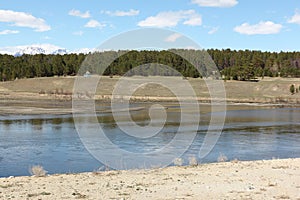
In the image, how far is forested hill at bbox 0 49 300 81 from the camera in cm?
10850

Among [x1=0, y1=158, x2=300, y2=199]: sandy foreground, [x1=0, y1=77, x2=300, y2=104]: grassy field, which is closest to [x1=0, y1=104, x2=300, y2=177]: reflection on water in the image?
[x1=0, y1=158, x2=300, y2=199]: sandy foreground

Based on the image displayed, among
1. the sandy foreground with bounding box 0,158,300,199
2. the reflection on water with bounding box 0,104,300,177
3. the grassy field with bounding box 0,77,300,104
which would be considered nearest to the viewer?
the sandy foreground with bounding box 0,158,300,199

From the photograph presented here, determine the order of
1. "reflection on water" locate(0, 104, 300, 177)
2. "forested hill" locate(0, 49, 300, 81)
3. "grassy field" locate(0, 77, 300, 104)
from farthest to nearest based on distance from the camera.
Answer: "forested hill" locate(0, 49, 300, 81)
"grassy field" locate(0, 77, 300, 104)
"reflection on water" locate(0, 104, 300, 177)

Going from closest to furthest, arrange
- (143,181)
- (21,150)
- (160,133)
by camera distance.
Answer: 1. (143,181)
2. (21,150)
3. (160,133)

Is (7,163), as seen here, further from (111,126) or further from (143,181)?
(111,126)

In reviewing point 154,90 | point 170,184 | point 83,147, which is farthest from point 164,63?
point 170,184

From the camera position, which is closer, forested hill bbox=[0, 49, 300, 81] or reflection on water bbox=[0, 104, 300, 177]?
reflection on water bbox=[0, 104, 300, 177]

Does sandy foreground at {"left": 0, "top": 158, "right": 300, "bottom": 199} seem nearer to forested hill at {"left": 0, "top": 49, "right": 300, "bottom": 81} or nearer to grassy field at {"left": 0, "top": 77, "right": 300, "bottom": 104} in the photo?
grassy field at {"left": 0, "top": 77, "right": 300, "bottom": 104}

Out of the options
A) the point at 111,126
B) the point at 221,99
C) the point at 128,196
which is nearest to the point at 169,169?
the point at 128,196

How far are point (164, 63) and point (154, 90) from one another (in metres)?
16.0

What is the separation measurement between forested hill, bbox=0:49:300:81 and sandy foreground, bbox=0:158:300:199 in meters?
68.7

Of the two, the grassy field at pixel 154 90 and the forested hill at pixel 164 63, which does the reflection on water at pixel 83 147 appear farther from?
the forested hill at pixel 164 63

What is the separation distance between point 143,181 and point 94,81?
257 ft

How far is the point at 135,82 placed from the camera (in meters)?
86.6
